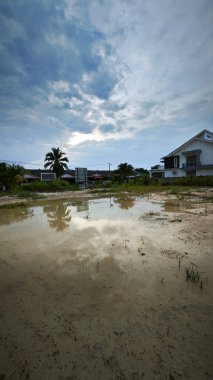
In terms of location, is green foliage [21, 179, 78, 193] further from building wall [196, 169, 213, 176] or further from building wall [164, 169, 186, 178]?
building wall [196, 169, 213, 176]

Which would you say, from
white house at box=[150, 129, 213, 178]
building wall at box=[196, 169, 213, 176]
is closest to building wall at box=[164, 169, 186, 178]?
white house at box=[150, 129, 213, 178]

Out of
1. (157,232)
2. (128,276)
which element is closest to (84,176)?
(157,232)

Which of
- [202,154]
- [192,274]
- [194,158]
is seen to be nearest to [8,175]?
[192,274]

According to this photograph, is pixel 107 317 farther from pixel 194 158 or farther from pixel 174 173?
pixel 174 173

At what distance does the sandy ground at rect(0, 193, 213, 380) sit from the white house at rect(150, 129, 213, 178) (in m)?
33.3

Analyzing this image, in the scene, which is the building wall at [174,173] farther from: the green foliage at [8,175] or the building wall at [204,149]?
the green foliage at [8,175]

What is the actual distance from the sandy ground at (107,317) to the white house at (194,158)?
109ft

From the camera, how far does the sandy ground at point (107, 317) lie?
1.88m

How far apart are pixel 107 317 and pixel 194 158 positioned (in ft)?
124

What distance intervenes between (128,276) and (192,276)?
1.17 m

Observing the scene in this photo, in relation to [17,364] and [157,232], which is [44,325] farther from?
[157,232]

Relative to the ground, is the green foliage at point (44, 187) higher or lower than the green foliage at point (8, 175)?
lower

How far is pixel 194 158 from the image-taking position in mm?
35344

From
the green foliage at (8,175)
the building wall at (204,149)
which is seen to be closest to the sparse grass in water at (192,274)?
the green foliage at (8,175)
